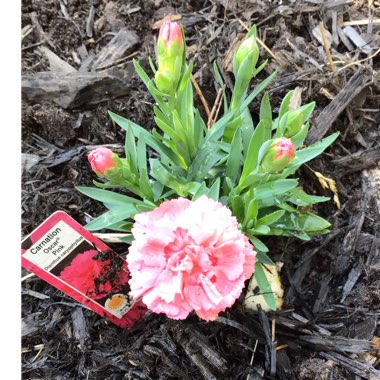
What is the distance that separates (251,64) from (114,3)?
939 mm

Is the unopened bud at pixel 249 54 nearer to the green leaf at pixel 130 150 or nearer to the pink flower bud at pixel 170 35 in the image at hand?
the pink flower bud at pixel 170 35

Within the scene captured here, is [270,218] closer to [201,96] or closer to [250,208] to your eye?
[250,208]

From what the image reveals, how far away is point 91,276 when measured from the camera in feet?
4.54

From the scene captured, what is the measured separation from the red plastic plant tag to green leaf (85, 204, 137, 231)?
0.04 m

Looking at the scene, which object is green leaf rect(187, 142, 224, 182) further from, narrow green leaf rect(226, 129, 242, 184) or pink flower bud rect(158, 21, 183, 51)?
pink flower bud rect(158, 21, 183, 51)

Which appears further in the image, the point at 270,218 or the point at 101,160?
the point at 270,218

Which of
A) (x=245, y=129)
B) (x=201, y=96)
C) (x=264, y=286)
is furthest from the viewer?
(x=201, y=96)

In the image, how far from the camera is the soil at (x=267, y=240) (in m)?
1.46

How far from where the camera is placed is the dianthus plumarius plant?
42.8 inches

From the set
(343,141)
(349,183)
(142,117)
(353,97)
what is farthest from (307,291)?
(142,117)

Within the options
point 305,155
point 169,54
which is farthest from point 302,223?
point 169,54

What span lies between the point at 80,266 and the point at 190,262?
40 centimetres

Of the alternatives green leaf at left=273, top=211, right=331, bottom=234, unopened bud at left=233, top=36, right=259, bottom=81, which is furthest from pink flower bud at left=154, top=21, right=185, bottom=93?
green leaf at left=273, top=211, right=331, bottom=234

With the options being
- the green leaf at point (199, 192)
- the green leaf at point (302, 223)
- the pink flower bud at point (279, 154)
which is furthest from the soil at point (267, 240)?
the pink flower bud at point (279, 154)
